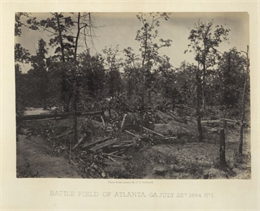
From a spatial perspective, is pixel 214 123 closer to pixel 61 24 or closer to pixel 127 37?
pixel 127 37

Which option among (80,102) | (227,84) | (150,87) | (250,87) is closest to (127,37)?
(150,87)

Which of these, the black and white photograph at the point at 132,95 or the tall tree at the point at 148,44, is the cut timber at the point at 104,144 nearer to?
→ the black and white photograph at the point at 132,95

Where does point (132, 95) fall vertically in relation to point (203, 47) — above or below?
below

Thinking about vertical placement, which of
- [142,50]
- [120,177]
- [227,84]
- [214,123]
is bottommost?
[120,177]

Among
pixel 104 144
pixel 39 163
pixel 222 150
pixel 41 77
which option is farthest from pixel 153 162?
pixel 41 77

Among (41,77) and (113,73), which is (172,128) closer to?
(113,73)

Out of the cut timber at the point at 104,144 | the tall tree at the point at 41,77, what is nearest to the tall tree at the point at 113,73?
the cut timber at the point at 104,144

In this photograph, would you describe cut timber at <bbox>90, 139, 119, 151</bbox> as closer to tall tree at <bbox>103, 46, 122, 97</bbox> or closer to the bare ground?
the bare ground
